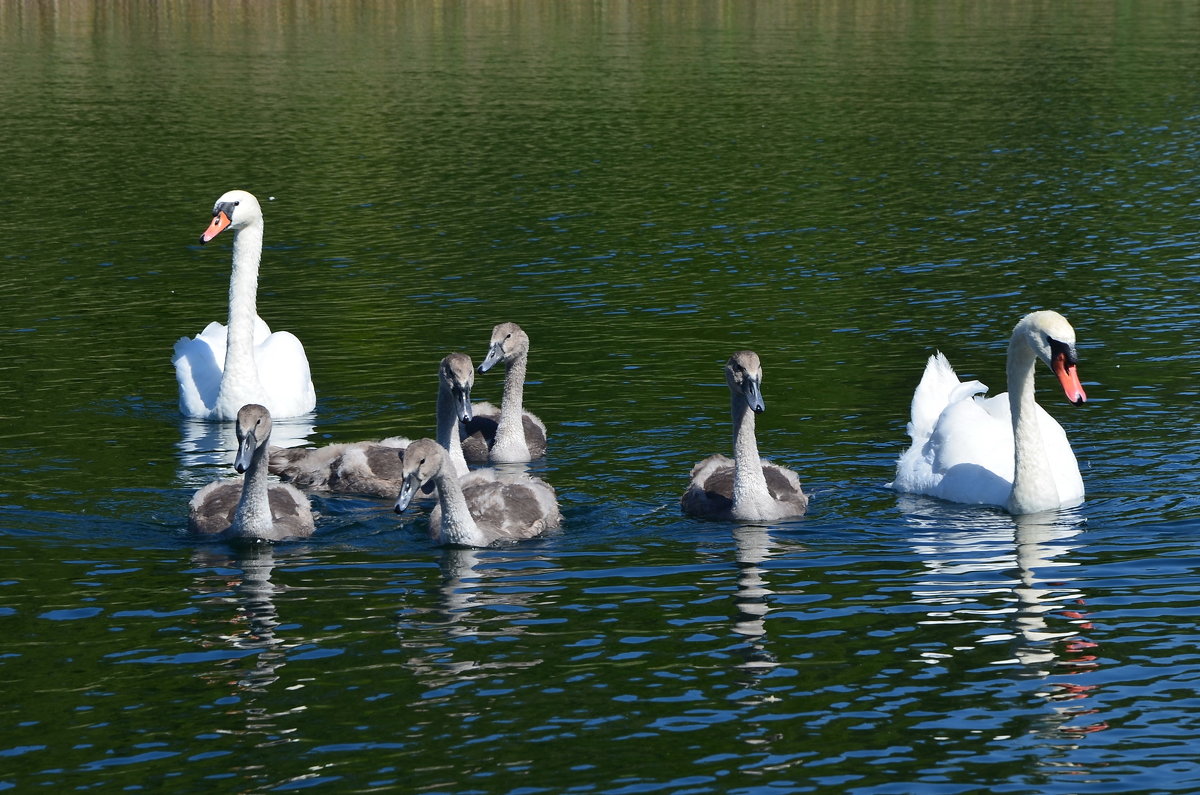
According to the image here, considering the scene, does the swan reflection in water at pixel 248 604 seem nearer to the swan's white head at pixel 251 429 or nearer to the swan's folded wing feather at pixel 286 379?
the swan's white head at pixel 251 429

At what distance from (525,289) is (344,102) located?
2606cm

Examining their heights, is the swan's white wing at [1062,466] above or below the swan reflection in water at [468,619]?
above

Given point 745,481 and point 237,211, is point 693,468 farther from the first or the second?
point 237,211

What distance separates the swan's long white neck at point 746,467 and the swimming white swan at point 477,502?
1.42 m

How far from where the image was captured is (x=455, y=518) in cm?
1384

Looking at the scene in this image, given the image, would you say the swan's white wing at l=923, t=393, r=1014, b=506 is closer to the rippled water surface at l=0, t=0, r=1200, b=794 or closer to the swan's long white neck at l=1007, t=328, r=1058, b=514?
the swan's long white neck at l=1007, t=328, r=1058, b=514

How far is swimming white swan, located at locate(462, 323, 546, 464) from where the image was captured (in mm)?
16719

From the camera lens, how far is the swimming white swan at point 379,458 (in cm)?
1523

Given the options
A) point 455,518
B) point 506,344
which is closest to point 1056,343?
point 455,518

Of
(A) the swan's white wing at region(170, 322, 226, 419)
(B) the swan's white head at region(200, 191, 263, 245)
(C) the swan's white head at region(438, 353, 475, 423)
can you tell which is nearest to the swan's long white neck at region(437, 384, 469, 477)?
(C) the swan's white head at region(438, 353, 475, 423)

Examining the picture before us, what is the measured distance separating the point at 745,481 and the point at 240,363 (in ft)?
21.2

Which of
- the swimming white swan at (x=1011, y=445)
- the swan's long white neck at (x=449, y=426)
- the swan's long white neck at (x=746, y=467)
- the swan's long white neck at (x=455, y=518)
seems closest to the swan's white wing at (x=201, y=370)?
the swan's long white neck at (x=449, y=426)

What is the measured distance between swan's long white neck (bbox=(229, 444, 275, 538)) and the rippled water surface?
0.23 metres

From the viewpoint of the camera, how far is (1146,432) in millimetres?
16703
